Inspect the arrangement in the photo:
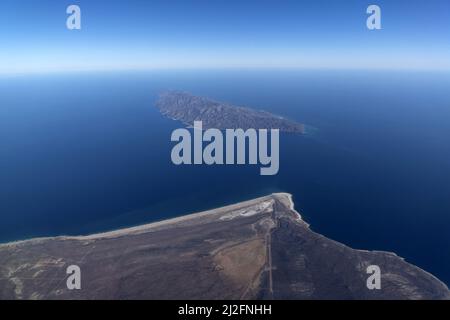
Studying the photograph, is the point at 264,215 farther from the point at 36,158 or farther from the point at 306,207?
the point at 36,158

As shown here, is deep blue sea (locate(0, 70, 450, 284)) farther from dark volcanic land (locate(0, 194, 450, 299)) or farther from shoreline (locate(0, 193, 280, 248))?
dark volcanic land (locate(0, 194, 450, 299))

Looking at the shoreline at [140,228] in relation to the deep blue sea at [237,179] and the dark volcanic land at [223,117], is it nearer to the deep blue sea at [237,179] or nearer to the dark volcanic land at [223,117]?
the deep blue sea at [237,179]

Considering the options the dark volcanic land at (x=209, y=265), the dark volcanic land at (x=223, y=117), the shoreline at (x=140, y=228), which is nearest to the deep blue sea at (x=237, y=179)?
the shoreline at (x=140, y=228)

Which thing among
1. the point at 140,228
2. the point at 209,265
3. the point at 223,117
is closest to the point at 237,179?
the point at 140,228

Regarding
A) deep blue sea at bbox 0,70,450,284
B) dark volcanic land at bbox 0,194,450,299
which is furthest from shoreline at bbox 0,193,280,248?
deep blue sea at bbox 0,70,450,284

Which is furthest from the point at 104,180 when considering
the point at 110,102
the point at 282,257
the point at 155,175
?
the point at 110,102
